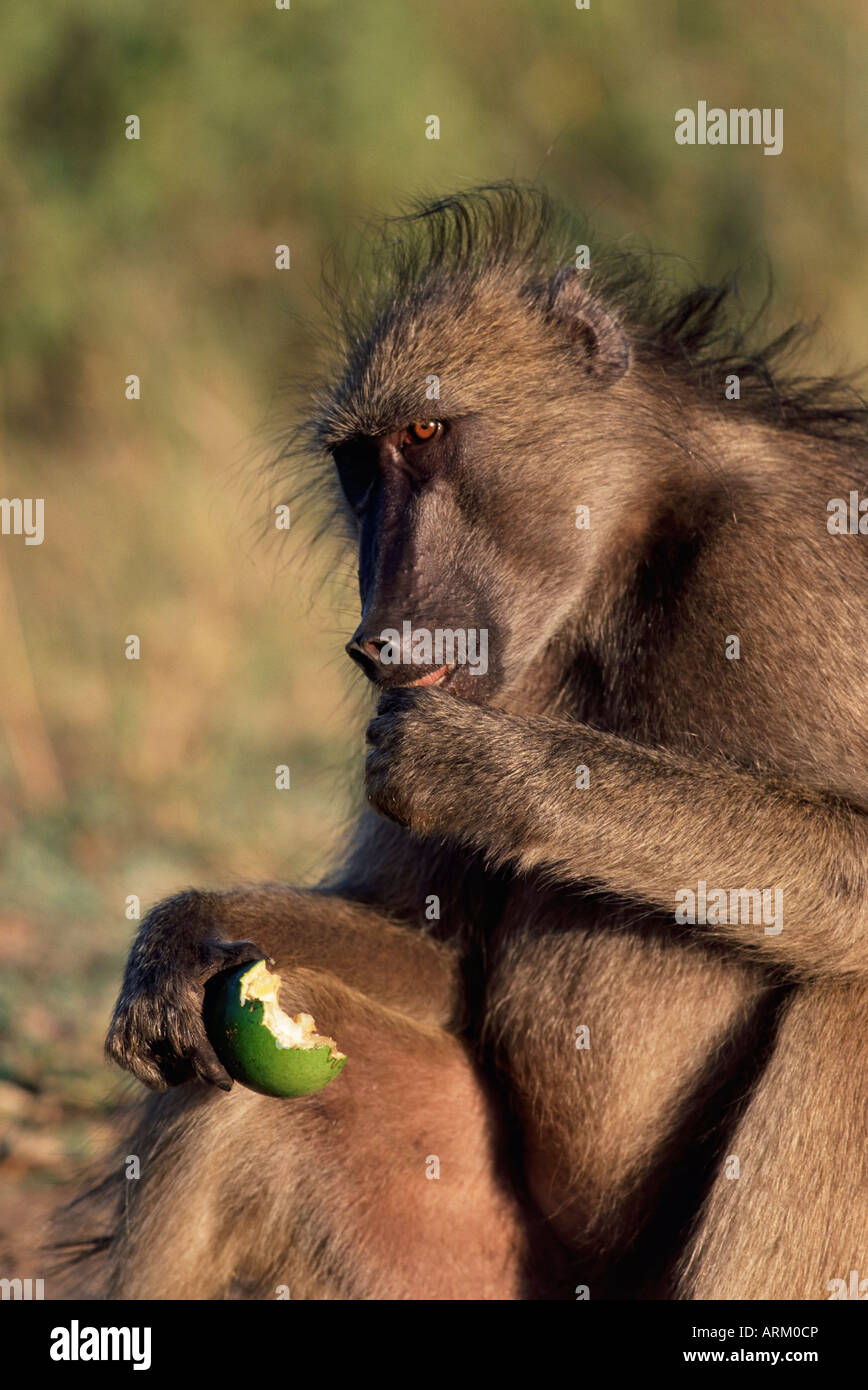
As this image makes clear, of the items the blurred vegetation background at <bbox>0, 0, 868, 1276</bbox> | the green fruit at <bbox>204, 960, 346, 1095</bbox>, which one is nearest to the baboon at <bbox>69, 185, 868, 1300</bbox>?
the green fruit at <bbox>204, 960, 346, 1095</bbox>

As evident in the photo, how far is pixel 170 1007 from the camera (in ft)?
10.7

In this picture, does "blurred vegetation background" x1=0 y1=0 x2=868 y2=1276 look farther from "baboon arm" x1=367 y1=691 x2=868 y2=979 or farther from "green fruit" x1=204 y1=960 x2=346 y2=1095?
"baboon arm" x1=367 y1=691 x2=868 y2=979

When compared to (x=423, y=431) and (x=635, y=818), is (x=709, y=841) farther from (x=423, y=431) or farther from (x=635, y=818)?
(x=423, y=431)

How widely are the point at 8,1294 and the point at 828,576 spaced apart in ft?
7.39

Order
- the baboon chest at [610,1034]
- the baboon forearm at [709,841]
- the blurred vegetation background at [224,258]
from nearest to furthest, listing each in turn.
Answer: the baboon forearm at [709,841] → the baboon chest at [610,1034] → the blurred vegetation background at [224,258]

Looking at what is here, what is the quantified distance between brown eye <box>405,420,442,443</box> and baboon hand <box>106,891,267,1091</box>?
3.47 feet

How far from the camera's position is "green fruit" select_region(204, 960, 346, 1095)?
3.02 m

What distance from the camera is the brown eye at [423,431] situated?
3535mm

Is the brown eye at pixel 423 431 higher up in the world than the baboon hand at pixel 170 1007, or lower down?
higher up

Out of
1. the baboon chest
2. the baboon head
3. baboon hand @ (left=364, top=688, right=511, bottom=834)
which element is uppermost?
the baboon head

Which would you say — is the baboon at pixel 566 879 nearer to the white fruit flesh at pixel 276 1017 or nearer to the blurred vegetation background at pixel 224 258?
the white fruit flesh at pixel 276 1017

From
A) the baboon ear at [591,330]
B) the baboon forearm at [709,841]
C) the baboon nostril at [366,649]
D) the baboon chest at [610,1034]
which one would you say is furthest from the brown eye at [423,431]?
the baboon chest at [610,1034]

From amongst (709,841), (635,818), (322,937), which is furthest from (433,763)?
(322,937)

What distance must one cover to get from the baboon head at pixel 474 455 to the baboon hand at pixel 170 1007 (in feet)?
2.01
